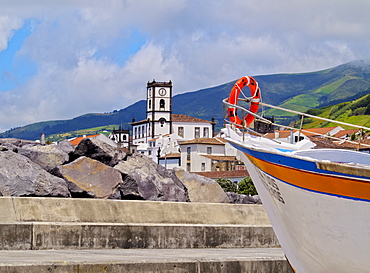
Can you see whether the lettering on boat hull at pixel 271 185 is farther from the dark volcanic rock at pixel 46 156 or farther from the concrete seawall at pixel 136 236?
the dark volcanic rock at pixel 46 156

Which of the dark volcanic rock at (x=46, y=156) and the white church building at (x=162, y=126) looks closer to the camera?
the dark volcanic rock at (x=46, y=156)

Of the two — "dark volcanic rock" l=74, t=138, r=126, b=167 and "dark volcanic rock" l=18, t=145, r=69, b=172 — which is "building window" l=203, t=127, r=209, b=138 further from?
"dark volcanic rock" l=18, t=145, r=69, b=172

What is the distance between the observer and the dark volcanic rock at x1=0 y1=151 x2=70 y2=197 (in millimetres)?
13094

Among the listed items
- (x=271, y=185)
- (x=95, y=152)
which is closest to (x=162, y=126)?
(x=95, y=152)

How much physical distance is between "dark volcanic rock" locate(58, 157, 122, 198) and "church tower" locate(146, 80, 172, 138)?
156 m

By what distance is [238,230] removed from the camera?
44.0 feet

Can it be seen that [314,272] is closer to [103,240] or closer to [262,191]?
[262,191]

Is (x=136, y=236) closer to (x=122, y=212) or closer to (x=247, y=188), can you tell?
(x=122, y=212)

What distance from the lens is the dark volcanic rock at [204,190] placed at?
16656mm

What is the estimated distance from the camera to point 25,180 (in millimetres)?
13305

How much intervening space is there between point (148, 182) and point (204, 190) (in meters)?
1.83

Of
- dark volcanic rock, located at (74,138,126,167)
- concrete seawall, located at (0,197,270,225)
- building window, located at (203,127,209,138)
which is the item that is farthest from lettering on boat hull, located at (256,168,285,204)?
building window, located at (203,127,209,138)

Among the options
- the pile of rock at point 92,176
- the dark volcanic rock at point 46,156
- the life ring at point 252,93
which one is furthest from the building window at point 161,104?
the life ring at point 252,93

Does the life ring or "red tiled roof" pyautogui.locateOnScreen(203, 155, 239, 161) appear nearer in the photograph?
the life ring
